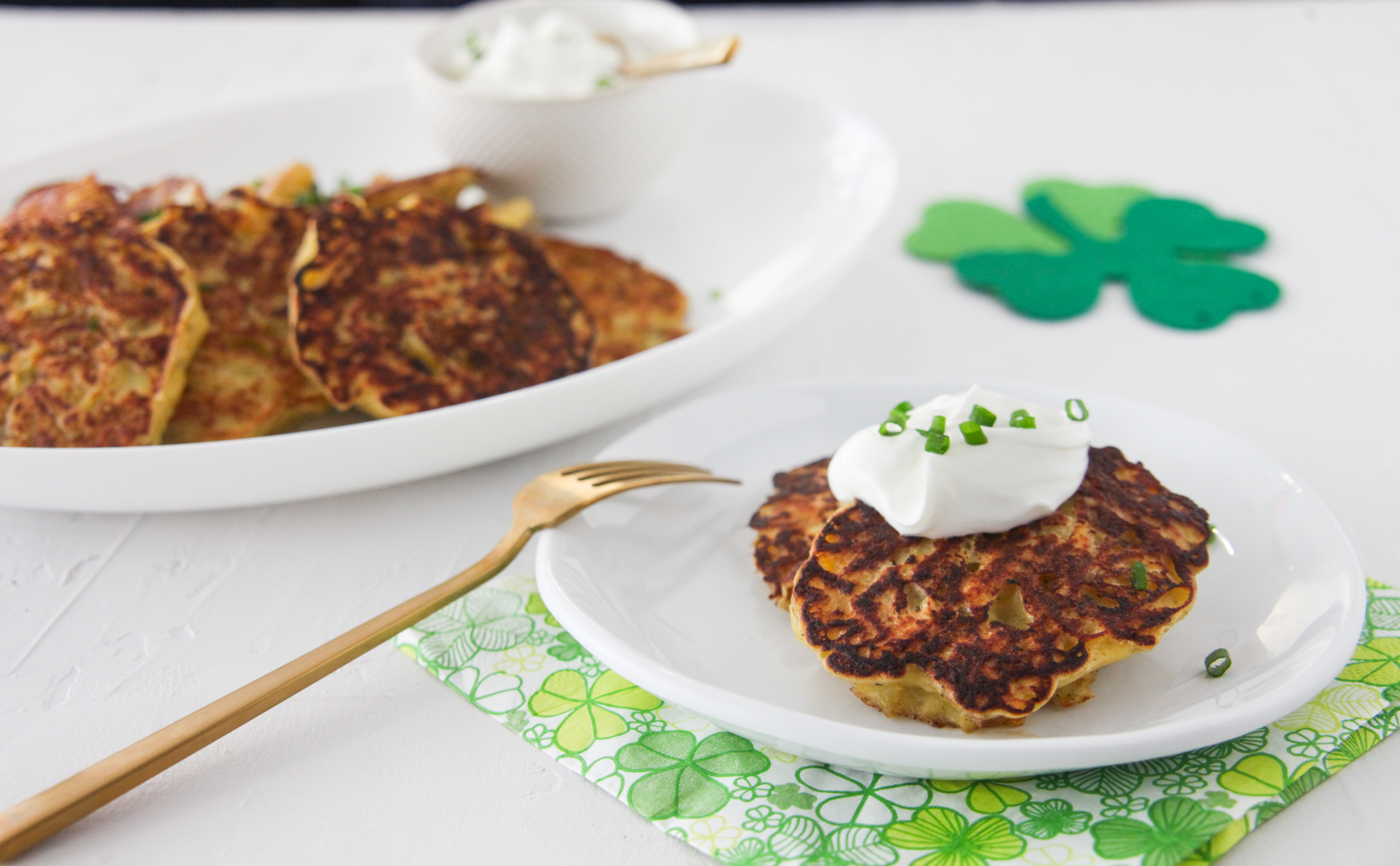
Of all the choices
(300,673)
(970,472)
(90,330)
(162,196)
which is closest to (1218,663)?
(970,472)

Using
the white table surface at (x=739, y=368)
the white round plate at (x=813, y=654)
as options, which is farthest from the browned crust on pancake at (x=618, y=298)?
the white round plate at (x=813, y=654)

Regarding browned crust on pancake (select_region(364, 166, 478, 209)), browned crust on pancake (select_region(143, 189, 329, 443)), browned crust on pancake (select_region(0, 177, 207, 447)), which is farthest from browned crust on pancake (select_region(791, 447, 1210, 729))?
browned crust on pancake (select_region(364, 166, 478, 209))

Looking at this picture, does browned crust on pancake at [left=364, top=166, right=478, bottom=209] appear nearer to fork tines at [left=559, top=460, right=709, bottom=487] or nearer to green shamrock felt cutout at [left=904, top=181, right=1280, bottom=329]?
fork tines at [left=559, top=460, right=709, bottom=487]

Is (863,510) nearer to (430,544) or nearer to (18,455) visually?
(430,544)

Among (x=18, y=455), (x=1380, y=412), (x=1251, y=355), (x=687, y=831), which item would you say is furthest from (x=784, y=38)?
(x=687, y=831)

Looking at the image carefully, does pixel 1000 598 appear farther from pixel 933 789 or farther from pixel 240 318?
pixel 240 318
